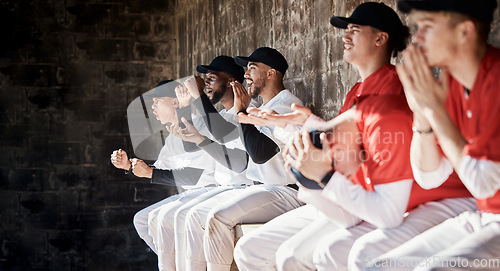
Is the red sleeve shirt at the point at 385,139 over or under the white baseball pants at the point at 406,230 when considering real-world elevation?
over

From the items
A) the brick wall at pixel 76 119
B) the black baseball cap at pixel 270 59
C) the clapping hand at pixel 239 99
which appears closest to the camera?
the clapping hand at pixel 239 99

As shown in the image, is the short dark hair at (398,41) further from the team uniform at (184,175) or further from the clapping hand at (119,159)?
the clapping hand at (119,159)

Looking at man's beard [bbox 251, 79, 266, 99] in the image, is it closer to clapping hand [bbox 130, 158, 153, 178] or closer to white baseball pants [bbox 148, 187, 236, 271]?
white baseball pants [bbox 148, 187, 236, 271]

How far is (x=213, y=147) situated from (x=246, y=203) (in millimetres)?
638

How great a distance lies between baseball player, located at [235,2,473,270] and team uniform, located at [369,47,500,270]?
160 millimetres

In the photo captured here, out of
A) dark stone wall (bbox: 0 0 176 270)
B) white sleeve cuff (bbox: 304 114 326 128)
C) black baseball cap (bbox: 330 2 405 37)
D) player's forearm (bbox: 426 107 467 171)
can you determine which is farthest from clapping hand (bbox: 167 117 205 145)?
dark stone wall (bbox: 0 0 176 270)

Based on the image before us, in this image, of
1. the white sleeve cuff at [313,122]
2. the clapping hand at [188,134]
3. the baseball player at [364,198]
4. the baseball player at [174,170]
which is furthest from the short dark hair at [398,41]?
the baseball player at [174,170]

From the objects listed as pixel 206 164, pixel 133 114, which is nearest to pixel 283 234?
pixel 206 164

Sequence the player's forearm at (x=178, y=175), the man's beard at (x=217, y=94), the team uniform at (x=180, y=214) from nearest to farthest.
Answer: the team uniform at (x=180, y=214) → the man's beard at (x=217, y=94) → the player's forearm at (x=178, y=175)

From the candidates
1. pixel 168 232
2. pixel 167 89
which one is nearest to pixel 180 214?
pixel 168 232

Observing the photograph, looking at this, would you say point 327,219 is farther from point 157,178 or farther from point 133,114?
point 133,114

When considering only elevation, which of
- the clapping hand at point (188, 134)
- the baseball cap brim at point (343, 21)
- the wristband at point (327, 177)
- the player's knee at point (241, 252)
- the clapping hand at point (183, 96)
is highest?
the baseball cap brim at point (343, 21)

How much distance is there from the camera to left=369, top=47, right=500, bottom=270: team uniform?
5.24 feet

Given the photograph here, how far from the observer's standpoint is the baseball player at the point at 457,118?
161 centimetres
